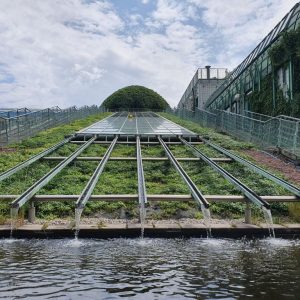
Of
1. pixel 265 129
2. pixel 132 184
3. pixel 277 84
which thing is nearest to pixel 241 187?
pixel 132 184

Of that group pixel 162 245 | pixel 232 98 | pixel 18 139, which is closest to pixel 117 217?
pixel 162 245

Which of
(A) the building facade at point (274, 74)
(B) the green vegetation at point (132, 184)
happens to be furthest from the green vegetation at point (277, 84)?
(B) the green vegetation at point (132, 184)

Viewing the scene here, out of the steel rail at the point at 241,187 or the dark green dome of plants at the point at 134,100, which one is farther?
the dark green dome of plants at the point at 134,100

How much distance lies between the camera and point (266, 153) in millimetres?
16688

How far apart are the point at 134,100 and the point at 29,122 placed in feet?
183

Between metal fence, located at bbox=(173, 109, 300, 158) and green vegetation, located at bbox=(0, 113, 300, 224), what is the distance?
5.55ft

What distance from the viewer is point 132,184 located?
11422 millimetres

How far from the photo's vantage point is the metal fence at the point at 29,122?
18844 millimetres

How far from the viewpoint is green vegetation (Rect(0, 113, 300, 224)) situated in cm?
946

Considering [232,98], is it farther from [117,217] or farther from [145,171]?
[117,217]

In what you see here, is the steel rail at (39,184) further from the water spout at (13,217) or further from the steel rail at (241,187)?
the steel rail at (241,187)

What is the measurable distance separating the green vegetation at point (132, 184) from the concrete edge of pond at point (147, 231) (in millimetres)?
916

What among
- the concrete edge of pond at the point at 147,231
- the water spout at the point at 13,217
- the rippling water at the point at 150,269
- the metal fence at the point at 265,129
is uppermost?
the metal fence at the point at 265,129

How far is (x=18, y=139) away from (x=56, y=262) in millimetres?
15188
